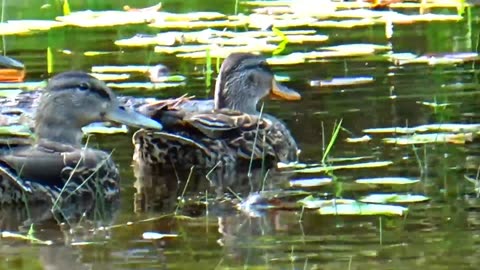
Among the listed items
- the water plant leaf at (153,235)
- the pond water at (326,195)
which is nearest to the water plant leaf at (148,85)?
the pond water at (326,195)

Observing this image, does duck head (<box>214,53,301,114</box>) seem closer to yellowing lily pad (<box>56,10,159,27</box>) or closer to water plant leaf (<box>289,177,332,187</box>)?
water plant leaf (<box>289,177,332,187</box>)

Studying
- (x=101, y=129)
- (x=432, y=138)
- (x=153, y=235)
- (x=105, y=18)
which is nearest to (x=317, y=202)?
(x=153, y=235)

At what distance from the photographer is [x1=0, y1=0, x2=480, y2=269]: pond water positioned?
7012 millimetres

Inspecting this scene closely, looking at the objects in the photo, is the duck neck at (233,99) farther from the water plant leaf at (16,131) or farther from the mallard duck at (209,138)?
the water plant leaf at (16,131)

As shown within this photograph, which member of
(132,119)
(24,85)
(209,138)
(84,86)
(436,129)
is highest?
(84,86)

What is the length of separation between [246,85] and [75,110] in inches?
72.1

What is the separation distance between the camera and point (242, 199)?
8.59m

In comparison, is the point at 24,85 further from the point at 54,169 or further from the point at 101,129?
the point at 54,169

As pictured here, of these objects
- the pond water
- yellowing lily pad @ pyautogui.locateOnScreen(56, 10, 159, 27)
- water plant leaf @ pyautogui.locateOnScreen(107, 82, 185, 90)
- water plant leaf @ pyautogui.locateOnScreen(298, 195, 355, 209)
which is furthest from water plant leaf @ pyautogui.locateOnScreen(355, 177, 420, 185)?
yellowing lily pad @ pyautogui.locateOnScreen(56, 10, 159, 27)

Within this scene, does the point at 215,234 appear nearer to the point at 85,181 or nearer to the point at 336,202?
the point at 336,202

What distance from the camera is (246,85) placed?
1134cm

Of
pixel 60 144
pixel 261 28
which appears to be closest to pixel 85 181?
pixel 60 144

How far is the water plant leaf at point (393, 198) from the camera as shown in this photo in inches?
320

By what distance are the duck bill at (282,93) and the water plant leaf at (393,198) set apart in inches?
121
